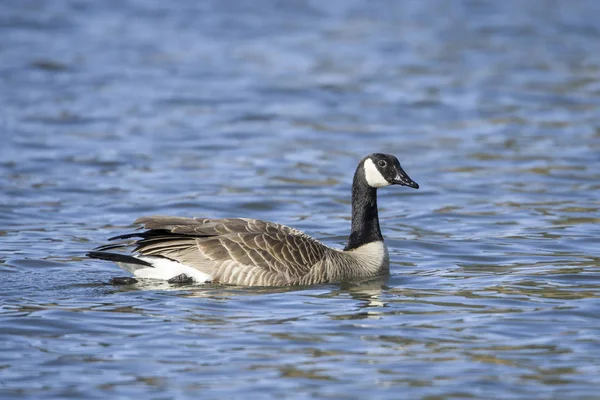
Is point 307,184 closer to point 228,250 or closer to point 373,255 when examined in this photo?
point 373,255

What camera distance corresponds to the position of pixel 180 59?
1069 inches

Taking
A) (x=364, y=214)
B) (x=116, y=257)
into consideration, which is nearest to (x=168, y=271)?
(x=116, y=257)

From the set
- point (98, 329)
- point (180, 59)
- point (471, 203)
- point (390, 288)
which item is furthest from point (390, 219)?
point (180, 59)

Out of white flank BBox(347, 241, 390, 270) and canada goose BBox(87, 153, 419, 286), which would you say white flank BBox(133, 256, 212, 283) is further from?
white flank BBox(347, 241, 390, 270)

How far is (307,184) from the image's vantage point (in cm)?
1747

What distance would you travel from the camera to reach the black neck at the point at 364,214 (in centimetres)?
1273

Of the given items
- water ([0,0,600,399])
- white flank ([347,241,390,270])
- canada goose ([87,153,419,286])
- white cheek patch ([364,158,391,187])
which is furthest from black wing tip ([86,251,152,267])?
white cheek patch ([364,158,391,187])

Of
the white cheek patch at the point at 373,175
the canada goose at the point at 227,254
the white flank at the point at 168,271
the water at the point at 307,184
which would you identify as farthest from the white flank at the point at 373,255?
the white flank at the point at 168,271

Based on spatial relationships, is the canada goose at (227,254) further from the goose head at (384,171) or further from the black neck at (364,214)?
the goose head at (384,171)

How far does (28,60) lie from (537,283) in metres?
17.5

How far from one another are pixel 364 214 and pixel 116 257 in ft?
9.76

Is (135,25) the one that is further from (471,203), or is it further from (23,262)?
(23,262)

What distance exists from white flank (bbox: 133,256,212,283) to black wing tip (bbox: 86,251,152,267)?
0.30 ft

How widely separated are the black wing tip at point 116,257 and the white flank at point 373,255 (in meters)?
2.38
